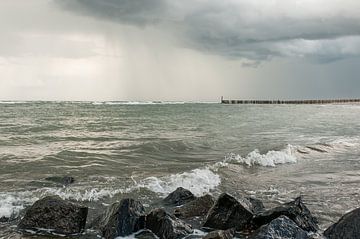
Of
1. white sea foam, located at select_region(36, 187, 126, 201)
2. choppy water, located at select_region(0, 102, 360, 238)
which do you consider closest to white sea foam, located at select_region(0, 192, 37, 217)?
choppy water, located at select_region(0, 102, 360, 238)

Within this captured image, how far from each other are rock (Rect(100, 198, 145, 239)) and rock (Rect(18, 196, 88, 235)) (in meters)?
0.52

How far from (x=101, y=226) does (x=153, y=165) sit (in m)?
9.24

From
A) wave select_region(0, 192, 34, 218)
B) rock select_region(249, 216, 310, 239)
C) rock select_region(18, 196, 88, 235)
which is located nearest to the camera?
rock select_region(249, 216, 310, 239)

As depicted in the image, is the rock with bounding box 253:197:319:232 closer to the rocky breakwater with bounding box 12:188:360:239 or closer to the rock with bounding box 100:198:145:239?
the rocky breakwater with bounding box 12:188:360:239

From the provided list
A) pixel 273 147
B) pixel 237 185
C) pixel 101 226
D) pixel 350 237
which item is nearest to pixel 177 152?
pixel 273 147

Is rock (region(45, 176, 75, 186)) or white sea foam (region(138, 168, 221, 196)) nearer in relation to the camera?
white sea foam (region(138, 168, 221, 196))

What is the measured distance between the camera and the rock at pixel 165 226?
8.04m

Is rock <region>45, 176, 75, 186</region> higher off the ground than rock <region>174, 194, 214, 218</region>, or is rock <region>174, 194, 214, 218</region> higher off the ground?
rock <region>174, 194, 214, 218</region>

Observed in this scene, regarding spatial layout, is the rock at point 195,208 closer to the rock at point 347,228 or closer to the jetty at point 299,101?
the rock at point 347,228

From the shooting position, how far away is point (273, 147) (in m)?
24.2

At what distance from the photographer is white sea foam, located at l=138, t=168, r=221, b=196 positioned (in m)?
12.9

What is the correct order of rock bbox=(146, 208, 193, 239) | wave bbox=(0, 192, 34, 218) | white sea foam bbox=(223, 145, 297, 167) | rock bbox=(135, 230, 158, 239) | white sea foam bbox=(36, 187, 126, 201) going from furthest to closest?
white sea foam bbox=(223, 145, 297, 167) < white sea foam bbox=(36, 187, 126, 201) < wave bbox=(0, 192, 34, 218) < rock bbox=(135, 230, 158, 239) < rock bbox=(146, 208, 193, 239)

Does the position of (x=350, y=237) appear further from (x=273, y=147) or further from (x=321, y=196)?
(x=273, y=147)

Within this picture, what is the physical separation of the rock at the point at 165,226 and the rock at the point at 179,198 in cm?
232
